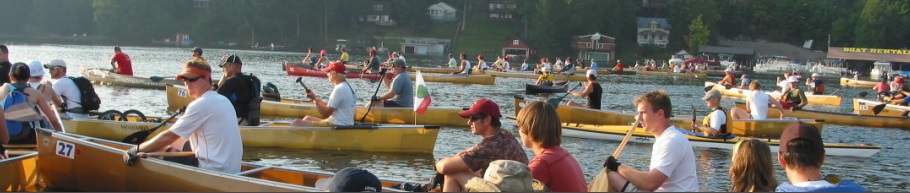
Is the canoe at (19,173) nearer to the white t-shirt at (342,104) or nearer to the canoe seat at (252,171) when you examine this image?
the canoe seat at (252,171)

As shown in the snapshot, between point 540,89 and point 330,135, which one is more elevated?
point 330,135


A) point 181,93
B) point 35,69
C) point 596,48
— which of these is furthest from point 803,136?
point 596,48

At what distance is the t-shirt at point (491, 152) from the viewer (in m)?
8.12

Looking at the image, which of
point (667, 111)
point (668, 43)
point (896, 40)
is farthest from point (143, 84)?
point (896, 40)

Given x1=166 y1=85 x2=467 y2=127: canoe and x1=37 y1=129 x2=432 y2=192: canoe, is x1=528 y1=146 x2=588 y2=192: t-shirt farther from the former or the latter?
x1=166 y1=85 x2=467 y2=127: canoe

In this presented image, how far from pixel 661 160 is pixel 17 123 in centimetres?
831

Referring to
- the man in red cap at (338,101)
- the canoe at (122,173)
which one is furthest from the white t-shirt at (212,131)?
the man in red cap at (338,101)

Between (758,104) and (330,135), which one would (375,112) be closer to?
(330,135)

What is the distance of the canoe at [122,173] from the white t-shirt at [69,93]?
175 inches

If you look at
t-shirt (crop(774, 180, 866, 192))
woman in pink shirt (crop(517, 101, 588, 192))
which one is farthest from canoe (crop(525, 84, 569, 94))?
t-shirt (crop(774, 180, 866, 192))

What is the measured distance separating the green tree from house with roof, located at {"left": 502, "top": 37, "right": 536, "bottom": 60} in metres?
18.5

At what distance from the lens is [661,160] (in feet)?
25.7

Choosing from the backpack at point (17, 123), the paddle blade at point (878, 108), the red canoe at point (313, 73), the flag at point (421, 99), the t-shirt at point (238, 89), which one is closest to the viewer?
the backpack at point (17, 123)

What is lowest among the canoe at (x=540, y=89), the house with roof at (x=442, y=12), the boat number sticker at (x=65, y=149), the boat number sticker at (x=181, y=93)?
the canoe at (x=540, y=89)
